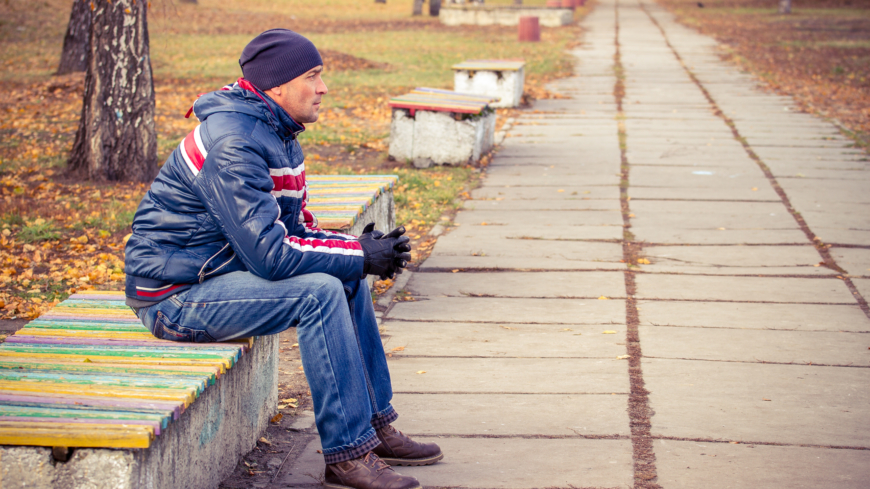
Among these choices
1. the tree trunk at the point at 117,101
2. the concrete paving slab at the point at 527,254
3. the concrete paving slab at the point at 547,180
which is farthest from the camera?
the concrete paving slab at the point at 547,180

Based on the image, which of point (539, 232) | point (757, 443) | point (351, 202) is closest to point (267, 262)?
point (757, 443)

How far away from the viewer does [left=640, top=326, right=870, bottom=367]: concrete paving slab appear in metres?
3.92

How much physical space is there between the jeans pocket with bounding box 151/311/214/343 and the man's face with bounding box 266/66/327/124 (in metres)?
0.82

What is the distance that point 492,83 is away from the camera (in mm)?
11820

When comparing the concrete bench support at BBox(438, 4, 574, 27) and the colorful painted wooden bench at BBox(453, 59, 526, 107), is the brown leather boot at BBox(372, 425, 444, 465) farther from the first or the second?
the concrete bench support at BBox(438, 4, 574, 27)

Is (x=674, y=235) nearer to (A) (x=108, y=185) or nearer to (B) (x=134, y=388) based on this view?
(B) (x=134, y=388)

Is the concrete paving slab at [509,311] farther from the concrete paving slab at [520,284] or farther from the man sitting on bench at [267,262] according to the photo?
the man sitting on bench at [267,262]

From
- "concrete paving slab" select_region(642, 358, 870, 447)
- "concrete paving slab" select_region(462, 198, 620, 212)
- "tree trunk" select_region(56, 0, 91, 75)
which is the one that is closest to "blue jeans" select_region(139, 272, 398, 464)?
"concrete paving slab" select_region(642, 358, 870, 447)

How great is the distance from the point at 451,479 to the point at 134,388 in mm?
1103

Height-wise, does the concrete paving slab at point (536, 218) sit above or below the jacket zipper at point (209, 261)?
below

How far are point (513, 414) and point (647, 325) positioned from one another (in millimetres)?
1277

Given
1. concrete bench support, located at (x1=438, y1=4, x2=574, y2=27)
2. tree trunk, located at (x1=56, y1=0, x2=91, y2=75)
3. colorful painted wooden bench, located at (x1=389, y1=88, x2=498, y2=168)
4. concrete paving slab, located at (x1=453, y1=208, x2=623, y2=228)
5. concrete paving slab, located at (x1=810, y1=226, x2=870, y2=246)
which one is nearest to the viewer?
concrete paving slab, located at (x1=810, y1=226, x2=870, y2=246)

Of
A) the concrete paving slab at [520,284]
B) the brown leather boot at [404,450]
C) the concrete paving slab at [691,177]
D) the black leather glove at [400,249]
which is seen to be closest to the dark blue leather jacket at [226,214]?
the black leather glove at [400,249]

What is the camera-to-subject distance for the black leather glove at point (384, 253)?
2.87 m
